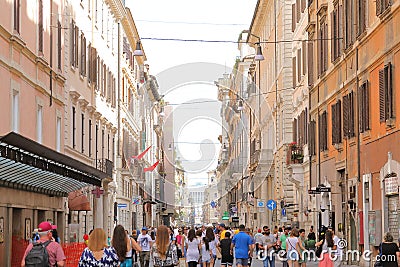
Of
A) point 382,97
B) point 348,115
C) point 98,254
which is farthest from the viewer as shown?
point 348,115

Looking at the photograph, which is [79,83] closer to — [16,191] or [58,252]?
[16,191]

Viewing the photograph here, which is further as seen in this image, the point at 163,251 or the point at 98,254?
the point at 163,251

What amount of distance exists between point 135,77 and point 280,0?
2162 centimetres

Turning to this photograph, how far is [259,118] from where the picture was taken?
74438 millimetres

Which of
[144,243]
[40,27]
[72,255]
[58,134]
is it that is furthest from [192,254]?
[58,134]

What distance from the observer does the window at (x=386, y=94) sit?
88.5 feet

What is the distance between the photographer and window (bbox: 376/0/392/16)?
27.0 meters

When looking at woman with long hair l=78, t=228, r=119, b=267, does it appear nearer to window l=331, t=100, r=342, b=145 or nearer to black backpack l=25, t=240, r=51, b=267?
black backpack l=25, t=240, r=51, b=267

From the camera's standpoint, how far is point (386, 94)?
27.6 metres

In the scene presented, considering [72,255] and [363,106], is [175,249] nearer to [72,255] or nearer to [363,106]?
[72,255]

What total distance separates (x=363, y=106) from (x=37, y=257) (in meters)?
18.9

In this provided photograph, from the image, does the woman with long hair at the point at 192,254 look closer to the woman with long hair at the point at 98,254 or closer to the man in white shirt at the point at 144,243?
the man in white shirt at the point at 144,243

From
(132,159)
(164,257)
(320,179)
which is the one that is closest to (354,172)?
(320,179)

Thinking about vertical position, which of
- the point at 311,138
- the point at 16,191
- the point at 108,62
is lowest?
the point at 16,191
